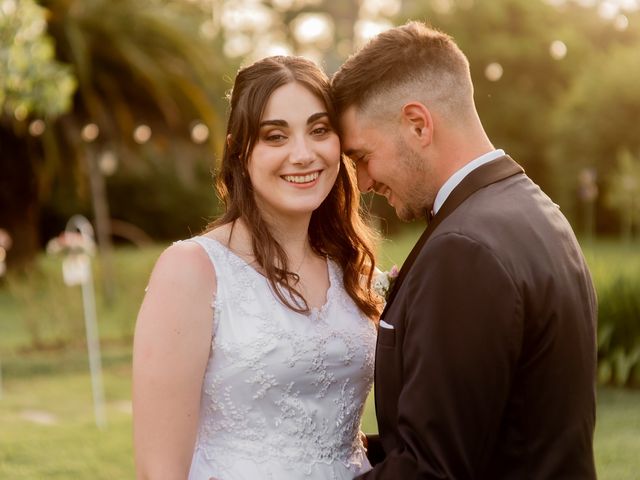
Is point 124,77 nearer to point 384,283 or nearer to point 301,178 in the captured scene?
point 301,178

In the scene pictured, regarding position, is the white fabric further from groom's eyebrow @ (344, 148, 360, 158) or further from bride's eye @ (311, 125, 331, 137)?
bride's eye @ (311, 125, 331, 137)

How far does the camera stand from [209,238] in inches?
118

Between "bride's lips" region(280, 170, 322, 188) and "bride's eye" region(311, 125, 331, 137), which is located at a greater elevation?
"bride's eye" region(311, 125, 331, 137)

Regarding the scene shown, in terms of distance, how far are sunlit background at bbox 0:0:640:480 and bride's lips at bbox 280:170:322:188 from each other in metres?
0.57

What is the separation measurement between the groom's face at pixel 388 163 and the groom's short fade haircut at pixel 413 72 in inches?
2.5

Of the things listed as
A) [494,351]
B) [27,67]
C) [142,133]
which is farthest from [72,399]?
[494,351]

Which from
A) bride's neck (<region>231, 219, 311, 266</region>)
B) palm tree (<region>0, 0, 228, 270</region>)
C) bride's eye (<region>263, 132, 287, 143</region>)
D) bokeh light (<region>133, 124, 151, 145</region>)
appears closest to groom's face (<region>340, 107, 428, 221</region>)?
bride's eye (<region>263, 132, 287, 143</region>)

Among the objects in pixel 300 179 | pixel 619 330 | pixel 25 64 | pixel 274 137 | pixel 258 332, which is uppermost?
pixel 25 64

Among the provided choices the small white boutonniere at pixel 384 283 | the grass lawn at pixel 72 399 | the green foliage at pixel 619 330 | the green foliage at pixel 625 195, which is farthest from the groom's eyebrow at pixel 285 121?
the green foliage at pixel 625 195

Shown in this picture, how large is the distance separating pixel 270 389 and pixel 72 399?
7.11 meters

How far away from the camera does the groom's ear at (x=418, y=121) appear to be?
8.21 ft

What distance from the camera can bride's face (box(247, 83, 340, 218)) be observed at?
9.53 feet

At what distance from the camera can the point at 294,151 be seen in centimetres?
290

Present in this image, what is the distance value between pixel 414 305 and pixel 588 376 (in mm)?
486
